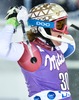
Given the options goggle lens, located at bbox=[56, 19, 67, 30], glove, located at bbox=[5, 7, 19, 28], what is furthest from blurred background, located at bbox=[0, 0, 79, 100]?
glove, located at bbox=[5, 7, 19, 28]

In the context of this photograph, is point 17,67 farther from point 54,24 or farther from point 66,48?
point 54,24

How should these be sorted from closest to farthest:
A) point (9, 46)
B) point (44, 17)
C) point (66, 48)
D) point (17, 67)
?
point (9, 46)
point (44, 17)
point (66, 48)
point (17, 67)

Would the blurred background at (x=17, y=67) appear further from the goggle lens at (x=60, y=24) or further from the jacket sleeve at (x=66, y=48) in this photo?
the goggle lens at (x=60, y=24)

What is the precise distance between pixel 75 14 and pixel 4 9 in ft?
1.39

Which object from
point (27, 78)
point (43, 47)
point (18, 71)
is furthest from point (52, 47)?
point (18, 71)

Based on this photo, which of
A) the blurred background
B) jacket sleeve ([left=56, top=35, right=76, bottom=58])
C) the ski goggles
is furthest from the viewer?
the blurred background

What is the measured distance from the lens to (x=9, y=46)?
1.68 meters

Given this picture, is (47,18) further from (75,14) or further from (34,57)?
(75,14)

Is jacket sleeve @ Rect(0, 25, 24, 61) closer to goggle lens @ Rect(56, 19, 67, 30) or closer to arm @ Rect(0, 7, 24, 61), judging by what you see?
arm @ Rect(0, 7, 24, 61)

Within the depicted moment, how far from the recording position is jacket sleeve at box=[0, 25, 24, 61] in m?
1.66

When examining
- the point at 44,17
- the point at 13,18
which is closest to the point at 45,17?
the point at 44,17

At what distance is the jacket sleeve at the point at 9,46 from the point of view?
1.66m

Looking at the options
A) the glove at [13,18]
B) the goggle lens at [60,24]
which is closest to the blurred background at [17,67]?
the goggle lens at [60,24]

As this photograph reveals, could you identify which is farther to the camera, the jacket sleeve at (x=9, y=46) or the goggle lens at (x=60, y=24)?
the goggle lens at (x=60, y=24)
